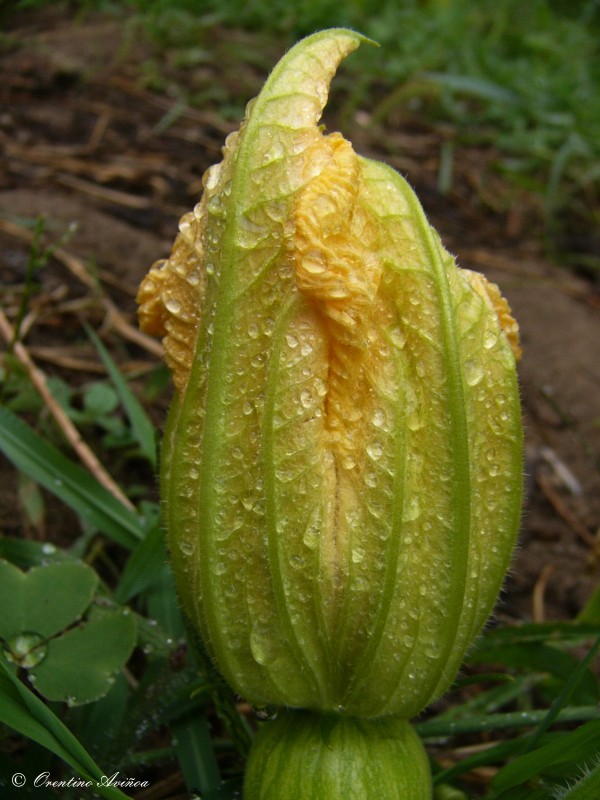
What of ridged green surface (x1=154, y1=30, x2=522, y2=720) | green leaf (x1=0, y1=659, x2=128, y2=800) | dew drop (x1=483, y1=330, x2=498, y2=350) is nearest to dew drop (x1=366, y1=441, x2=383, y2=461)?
ridged green surface (x1=154, y1=30, x2=522, y2=720)

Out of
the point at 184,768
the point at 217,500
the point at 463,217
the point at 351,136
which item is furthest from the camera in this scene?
the point at 351,136

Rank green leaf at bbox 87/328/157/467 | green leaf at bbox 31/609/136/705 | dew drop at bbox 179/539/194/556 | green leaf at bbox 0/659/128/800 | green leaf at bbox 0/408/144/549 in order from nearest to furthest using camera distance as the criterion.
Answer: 1. green leaf at bbox 0/659/128/800
2. dew drop at bbox 179/539/194/556
3. green leaf at bbox 31/609/136/705
4. green leaf at bbox 0/408/144/549
5. green leaf at bbox 87/328/157/467

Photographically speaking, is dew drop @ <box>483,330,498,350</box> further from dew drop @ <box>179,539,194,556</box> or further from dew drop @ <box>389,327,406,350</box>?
dew drop @ <box>179,539,194,556</box>

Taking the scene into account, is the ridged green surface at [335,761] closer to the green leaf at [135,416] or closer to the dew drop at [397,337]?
the dew drop at [397,337]

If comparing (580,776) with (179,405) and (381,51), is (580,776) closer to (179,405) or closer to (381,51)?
(179,405)

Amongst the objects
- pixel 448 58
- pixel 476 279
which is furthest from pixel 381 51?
pixel 476 279

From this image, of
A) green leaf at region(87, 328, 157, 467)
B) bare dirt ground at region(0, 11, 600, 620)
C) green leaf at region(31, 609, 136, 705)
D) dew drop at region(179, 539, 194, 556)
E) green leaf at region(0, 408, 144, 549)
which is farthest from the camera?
bare dirt ground at region(0, 11, 600, 620)

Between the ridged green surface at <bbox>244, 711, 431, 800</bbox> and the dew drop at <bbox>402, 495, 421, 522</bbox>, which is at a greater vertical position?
the dew drop at <bbox>402, 495, 421, 522</bbox>

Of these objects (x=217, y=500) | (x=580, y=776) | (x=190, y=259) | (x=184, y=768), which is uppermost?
(x=190, y=259)
